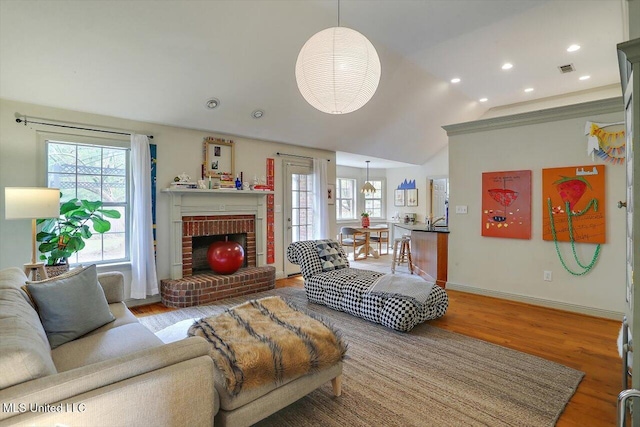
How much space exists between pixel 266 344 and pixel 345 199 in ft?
25.6

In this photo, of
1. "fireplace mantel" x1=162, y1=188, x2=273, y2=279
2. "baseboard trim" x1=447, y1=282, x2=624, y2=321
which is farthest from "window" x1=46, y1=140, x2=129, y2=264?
"baseboard trim" x1=447, y1=282, x2=624, y2=321

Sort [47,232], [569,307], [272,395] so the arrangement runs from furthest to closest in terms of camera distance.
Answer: [569,307] → [47,232] → [272,395]

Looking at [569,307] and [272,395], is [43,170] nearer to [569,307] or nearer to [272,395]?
[272,395]

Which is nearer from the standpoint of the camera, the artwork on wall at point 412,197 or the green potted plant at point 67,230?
the green potted plant at point 67,230

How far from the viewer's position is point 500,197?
4.23m

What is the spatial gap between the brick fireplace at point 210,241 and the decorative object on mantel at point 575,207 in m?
3.83

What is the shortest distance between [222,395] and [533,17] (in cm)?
467

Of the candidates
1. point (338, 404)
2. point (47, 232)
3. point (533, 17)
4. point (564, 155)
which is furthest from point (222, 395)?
point (533, 17)

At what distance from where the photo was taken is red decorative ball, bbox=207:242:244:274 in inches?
171

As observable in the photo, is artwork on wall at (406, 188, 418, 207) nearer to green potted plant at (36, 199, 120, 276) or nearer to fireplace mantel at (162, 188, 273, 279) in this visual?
fireplace mantel at (162, 188, 273, 279)

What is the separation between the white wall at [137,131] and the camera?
3.19m

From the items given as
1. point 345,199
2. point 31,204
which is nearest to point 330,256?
point 31,204

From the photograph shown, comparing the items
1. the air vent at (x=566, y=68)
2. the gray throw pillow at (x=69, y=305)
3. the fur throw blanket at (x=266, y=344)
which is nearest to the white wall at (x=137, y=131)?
the gray throw pillow at (x=69, y=305)

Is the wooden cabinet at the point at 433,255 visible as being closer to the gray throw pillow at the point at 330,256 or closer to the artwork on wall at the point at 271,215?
the gray throw pillow at the point at 330,256
